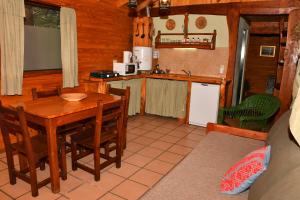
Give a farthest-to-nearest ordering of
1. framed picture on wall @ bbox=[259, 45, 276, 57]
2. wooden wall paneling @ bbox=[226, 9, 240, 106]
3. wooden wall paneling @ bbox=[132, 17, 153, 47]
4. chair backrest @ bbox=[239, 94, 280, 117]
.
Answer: framed picture on wall @ bbox=[259, 45, 276, 57] → wooden wall paneling @ bbox=[132, 17, 153, 47] → wooden wall paneling @ bbox=[226, 9, 240, 106] → chair backrest @ bbox=[239, 94, 280, 117]

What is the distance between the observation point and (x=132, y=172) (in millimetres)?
2633

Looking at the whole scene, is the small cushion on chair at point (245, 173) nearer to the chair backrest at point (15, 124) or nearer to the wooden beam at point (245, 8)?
the chair backrest at point (15, 124)

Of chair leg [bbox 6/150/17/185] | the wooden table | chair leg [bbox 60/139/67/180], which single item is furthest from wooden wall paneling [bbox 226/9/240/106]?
chair leg [bbox 6/150/17/185]

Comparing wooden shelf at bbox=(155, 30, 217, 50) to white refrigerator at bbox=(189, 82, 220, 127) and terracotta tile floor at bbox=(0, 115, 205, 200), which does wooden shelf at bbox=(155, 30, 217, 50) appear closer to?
white refrigerator at bbox=(189, 82, 220, 127)

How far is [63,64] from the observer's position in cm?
358

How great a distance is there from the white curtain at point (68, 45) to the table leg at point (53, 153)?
1.78 metres

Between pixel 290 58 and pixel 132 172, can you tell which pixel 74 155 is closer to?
pixel 132 172

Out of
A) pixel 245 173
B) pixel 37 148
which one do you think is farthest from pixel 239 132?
pixel 37 148

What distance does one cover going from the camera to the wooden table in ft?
6.65

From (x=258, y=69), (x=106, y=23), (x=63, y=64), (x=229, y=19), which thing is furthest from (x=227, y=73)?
(x=258, y=69)

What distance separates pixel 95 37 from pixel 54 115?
2551mm

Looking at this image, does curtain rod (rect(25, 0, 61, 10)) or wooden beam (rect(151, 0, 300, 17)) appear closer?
curtain rod (rect(25, 0, 61, 10))

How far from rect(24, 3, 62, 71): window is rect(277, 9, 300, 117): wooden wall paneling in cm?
386

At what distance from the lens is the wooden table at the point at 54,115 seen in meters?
2.03
